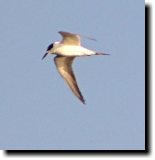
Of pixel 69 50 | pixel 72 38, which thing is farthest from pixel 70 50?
pixel 72 38

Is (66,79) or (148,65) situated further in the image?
(66,79)

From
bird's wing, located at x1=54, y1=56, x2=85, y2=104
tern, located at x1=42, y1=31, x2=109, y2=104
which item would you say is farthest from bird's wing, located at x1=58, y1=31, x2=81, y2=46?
bird's wing, located at x1=54, y1=56, x2=85, y2=104

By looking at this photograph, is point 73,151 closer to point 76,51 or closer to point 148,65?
point 148,65

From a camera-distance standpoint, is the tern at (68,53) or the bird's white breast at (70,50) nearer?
the bird's white breast at (70,50)

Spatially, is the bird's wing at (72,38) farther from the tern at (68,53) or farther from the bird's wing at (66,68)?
the bird's wing at (66,68)

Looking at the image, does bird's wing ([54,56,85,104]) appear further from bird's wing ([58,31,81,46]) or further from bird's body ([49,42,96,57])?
bird's wing ([58,31,81,46])

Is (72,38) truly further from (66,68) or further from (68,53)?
(66,68)

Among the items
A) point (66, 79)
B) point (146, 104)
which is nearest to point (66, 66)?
point (66, 79)

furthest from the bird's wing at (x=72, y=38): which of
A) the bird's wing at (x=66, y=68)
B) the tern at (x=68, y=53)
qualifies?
the bird's wing at (x=66, y=68)
